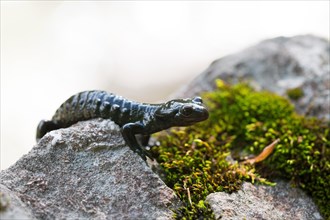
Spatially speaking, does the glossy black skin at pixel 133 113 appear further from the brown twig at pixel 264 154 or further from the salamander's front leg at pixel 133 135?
the brown twig at pixel 264 154

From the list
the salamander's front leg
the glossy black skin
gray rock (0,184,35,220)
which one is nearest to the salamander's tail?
the glossy black skin

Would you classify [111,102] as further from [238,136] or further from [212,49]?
[212,49]

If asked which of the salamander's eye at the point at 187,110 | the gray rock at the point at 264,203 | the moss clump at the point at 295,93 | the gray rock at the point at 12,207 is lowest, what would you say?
the gray rock at the point at 264,203

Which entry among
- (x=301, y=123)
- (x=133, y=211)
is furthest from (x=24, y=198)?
(x=301, y=123)

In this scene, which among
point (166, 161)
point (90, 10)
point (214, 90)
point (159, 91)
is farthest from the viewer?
point (90, 10)

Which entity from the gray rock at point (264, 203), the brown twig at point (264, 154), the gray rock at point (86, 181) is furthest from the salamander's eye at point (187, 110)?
the brown twig at point (264, 154)

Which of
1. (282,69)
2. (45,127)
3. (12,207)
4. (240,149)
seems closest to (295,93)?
(282,69)
